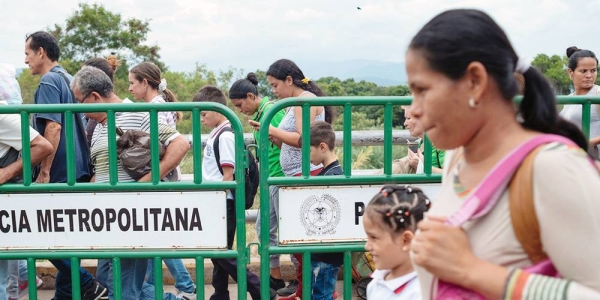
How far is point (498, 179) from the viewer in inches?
55.6

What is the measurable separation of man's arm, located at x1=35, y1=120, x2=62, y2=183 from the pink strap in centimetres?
381

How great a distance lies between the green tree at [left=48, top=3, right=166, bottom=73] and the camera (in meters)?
23.7

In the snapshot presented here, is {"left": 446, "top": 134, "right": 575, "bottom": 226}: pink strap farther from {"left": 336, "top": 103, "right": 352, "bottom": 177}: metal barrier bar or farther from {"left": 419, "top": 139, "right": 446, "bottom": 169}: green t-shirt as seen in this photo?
{"left": 419, "top": 139, "right": 446, "bottom": 169}: green t-shirt

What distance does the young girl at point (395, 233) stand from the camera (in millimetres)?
2801

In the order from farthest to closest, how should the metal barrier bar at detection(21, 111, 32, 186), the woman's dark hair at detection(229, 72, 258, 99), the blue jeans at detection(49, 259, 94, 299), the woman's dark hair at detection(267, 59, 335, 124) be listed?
the woman's dark hair at detection(229, 72, 258, 99)
the woman's dark hair at detection(267, 59, 335, 124)
the blue jeans at detection(49, 259, 94, 299)
the metal barrier bar at detection(21, 111, 32, 186)

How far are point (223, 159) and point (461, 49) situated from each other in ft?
12.4

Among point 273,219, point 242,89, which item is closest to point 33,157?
point 273,219

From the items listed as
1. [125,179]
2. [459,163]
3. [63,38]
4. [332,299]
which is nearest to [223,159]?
[125,179]

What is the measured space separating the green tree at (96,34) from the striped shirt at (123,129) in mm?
19206

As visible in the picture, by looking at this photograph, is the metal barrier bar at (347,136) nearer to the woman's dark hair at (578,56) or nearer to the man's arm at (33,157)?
the man's arm at (33,157)

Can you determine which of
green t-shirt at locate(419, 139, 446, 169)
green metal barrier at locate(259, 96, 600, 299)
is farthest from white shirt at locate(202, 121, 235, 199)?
green t-shirt at locate(419, 139, 446, 169)

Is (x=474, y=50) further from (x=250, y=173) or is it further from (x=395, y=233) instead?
(x=250, y=173)

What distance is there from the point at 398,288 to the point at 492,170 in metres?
1.47

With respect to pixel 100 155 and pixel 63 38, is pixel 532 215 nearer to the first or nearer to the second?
pixel 100 155
